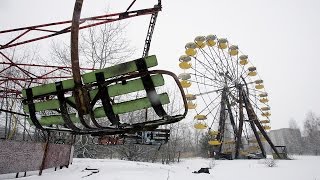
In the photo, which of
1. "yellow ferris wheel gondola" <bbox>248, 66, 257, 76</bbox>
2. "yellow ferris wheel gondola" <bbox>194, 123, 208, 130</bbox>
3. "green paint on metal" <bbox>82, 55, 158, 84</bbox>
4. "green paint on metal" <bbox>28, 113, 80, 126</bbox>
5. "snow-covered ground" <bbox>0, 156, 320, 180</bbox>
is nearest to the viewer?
"green paint on metal" <bbox>82, 55, 158, 84</bbox>

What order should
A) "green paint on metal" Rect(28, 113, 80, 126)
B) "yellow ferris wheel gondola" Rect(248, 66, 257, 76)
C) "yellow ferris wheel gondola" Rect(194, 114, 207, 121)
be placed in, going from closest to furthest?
1. "green paint on metal" Rect(28, 113, 80, 126)
2. "yellow ferris wheel gondola" Rect(194, 114, 207, 121)
3. "yellow ferris wheel gondola" Rect(248, 66, 257, 76)

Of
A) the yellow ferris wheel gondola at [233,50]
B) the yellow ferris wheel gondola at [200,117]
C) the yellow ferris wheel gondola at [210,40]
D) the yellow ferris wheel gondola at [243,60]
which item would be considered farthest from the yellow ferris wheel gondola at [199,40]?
the yellow ferris wheel gondola at [200,117]

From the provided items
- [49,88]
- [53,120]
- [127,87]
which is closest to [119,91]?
[127,87]

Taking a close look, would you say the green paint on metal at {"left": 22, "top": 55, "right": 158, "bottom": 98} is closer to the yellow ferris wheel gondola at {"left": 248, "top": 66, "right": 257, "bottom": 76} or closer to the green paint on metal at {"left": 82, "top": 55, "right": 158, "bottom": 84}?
the green paint on metal at {"left": 82, "top": 55, "right": 158, "bottom": 84}

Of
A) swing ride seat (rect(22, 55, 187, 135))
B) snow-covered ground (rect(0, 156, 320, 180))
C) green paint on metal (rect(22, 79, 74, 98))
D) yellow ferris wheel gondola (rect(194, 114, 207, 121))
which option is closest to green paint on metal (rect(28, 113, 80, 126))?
swing ride seat (rect(22, 55, 187, 135))

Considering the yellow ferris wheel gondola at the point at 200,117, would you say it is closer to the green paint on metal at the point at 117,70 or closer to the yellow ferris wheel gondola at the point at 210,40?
the yellow ferris wheel gondola at the point at 210,40

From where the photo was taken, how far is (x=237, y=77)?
87.7ft

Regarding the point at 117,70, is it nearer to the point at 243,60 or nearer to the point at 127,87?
the point at 127,87

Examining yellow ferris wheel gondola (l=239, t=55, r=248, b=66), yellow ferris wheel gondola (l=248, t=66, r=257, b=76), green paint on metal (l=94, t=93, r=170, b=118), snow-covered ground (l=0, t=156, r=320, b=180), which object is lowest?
snow-covered ground (l=0, t=156, r=320, b=180)

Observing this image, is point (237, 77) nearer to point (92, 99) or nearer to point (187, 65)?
point (187, 65)

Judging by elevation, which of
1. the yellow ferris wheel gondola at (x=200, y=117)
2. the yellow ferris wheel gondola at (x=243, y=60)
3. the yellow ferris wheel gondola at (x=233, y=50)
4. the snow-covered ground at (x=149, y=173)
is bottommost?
the snow-covered ground at (x=149, y=173)

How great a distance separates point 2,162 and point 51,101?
392 centimetres

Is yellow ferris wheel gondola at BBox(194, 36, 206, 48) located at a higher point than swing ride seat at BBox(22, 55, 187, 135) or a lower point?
higher

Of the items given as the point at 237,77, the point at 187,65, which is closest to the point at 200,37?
the point at 187,65
